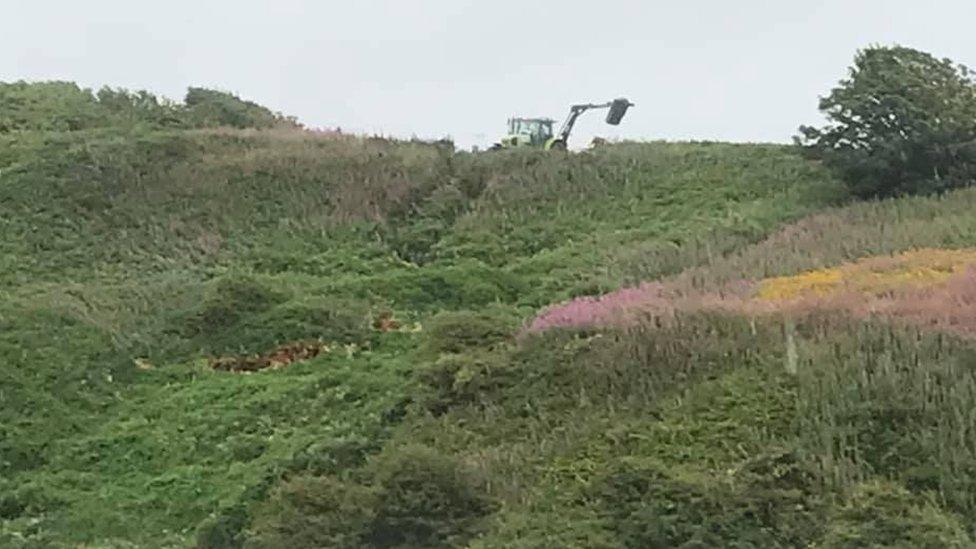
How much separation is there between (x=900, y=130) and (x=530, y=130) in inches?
509

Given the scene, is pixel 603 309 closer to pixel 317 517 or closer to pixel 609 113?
pixel 317 517

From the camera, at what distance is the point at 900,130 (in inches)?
1073

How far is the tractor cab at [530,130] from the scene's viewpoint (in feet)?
122

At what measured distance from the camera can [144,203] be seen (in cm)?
2966

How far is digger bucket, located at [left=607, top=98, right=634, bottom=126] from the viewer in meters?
37.8

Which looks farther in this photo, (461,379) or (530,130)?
(530,130)

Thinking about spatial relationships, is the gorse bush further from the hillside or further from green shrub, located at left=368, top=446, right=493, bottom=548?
green shrub, located at left=368, top=446, right=493, bottom=548

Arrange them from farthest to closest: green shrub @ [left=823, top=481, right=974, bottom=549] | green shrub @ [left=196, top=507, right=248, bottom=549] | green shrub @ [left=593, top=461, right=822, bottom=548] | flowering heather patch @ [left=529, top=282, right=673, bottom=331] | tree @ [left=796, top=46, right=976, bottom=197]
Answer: tree @ [left=796, top=46, right=976, bottom=197] < flowering heather patch @ [left=529, top=282, right=673, bottom=331] < green shrub @ [left=196, top=507, right=248, bottom=549] < green shrub @ [left=593, top=461, right=822, bottom=548] < green shrub @ [left=823, top=481, right=974, bottom=549]

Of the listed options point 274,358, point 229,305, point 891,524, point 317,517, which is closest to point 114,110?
point 229,305

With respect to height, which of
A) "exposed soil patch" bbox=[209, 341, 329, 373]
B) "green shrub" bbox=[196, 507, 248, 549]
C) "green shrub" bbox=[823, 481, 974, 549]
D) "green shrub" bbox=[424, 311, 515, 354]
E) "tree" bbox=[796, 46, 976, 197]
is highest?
"tree" bbox=[796, 46, 976, 197]

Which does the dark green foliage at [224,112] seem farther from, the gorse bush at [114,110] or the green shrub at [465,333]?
the green shrub at [465,333]

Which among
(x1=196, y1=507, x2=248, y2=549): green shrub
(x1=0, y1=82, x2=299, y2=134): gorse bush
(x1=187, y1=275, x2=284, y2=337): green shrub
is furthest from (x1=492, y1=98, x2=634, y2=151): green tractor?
(x1=196, y1=507, x2=248, y2=549): green shrub

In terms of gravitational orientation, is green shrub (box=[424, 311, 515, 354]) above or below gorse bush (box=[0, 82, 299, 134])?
below

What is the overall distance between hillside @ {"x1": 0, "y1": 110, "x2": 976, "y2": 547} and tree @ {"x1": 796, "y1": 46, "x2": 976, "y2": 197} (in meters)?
0.99
